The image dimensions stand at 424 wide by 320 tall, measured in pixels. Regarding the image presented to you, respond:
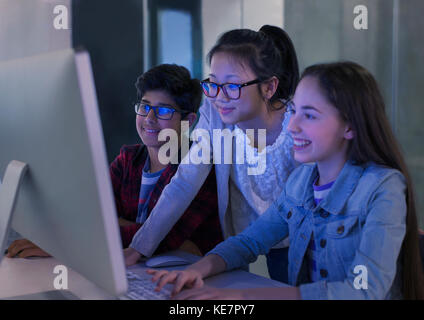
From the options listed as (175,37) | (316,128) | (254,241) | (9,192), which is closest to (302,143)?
(316,128)

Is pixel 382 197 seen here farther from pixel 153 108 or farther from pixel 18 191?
pixel 153 108

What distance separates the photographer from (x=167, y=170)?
161cm

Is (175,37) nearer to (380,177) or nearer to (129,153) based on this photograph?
(129,153)

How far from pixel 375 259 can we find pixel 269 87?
89cm

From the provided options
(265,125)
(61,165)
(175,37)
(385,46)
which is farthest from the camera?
(385,46)

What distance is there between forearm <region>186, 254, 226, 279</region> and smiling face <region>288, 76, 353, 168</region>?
0.33 m

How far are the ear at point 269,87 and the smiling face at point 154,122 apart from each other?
1.09 ft

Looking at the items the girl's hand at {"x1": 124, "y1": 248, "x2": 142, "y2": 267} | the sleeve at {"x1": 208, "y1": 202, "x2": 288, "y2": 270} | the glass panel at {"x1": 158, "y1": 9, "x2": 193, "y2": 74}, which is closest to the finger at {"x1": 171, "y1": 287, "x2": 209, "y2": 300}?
the sleeve at {"x1": 208, "y1": 202, "x2": 288, "y2": 270}

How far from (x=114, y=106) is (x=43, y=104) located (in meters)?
2.44

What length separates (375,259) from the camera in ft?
3.04

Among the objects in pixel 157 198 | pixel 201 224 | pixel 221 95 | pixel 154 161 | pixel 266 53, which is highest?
pixel 266 53

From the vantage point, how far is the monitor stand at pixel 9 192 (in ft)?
2.70

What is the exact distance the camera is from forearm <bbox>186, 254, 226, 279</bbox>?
110cm
